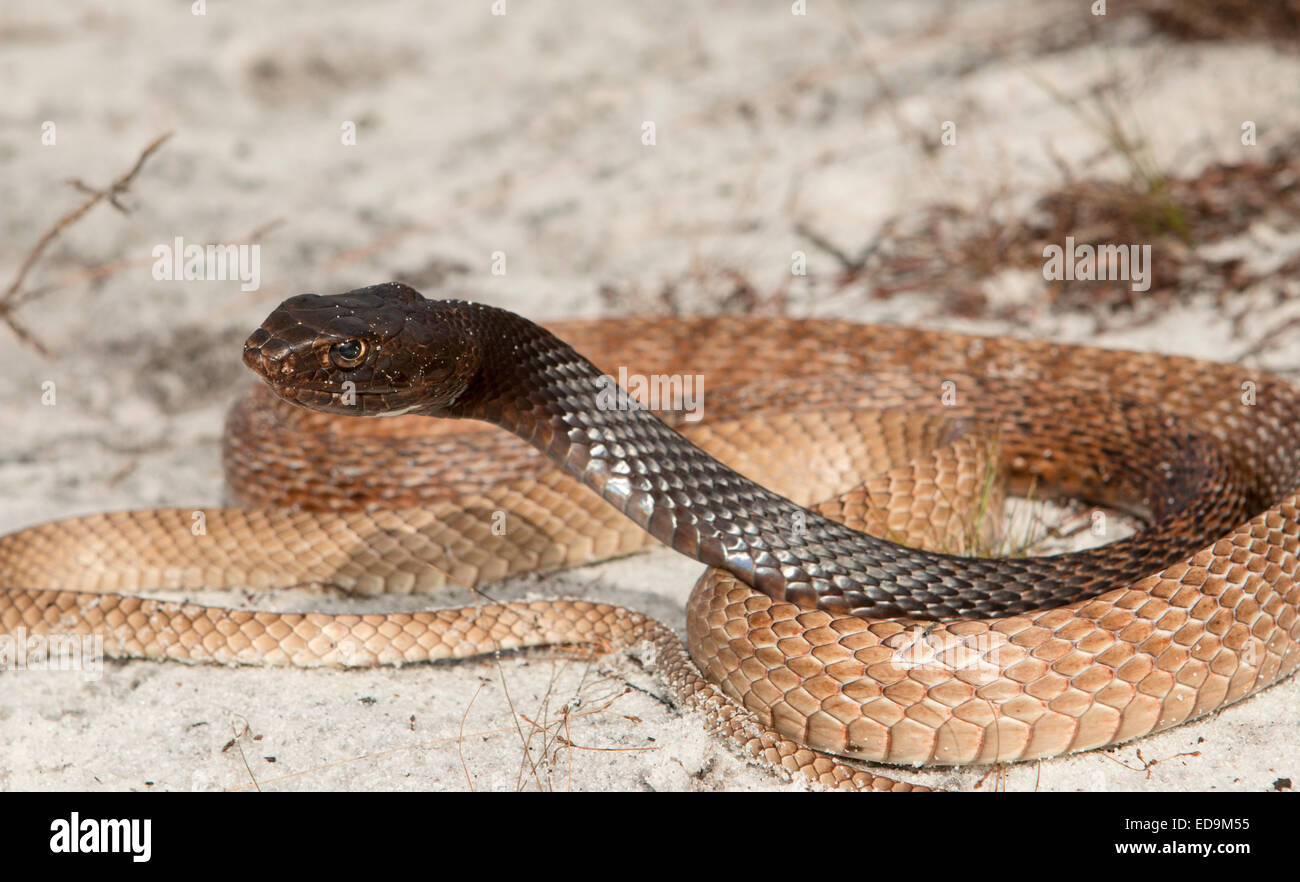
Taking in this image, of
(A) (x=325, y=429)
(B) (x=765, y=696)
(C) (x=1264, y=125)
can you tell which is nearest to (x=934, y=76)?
(C) (x=1264, y=125)

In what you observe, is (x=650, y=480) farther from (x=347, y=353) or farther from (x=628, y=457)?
(x=347, y=353)

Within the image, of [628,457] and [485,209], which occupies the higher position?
[485,209]

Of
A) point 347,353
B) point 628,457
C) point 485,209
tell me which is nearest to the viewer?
point 347,353

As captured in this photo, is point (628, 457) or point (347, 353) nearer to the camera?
point (347, 353)

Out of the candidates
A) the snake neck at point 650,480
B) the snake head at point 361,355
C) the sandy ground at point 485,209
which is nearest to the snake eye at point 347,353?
the snake head at point 361,355

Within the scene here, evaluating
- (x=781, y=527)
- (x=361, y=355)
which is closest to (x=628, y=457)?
(x=781, y=527)

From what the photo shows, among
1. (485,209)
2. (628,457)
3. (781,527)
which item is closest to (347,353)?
(628,457)

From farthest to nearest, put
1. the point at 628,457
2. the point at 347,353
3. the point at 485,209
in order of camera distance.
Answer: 1. the point at 485,209
2. the point at 628,457
3. the point at 347,353

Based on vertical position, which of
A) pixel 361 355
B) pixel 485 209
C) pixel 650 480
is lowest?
pixel 650 480

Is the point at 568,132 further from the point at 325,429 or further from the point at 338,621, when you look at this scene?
the point at 338,621

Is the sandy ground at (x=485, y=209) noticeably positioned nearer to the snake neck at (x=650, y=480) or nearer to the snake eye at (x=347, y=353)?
the snake neck at (x=650, y=480)
